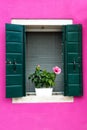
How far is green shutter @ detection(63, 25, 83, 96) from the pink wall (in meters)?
0.14

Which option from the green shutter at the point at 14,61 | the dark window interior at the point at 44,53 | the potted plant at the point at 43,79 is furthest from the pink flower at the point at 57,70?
the green shutter at the point at 14,61

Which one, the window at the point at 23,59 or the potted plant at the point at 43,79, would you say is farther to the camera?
the potted plant at the point at 43,79

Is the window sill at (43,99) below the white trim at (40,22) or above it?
below

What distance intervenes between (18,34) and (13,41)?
0.52ft

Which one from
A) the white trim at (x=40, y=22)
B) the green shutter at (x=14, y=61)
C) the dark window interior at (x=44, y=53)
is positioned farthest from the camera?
the dark window interior at (x=44, y=53)

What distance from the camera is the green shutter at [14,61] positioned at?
505cm
